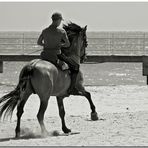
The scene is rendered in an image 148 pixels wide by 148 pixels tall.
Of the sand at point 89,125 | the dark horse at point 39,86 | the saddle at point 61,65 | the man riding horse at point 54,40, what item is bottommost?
the sand at point 89,125

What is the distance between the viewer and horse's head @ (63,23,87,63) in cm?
1153

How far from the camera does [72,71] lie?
11070mm

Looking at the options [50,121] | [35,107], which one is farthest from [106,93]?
[50,121]

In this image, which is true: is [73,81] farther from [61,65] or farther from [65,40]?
[65,40]

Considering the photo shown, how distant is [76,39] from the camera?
38.2 feet

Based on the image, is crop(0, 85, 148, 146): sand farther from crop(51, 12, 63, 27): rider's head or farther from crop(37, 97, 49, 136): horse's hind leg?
crop(51, 12, 63, 27): rider's head

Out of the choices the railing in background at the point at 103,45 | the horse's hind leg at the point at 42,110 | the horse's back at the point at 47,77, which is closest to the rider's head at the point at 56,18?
the horse's back at the point at 47,77

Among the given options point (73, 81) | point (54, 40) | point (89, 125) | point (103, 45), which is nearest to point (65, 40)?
point (54, 40)

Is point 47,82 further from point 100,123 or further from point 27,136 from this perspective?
point 100,123

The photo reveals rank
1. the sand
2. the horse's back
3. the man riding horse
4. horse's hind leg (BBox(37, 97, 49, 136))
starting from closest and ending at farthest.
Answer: the sand
the horse's back
horse's hind leg (BBox(37, 97, 49, 136))
the man riding horse

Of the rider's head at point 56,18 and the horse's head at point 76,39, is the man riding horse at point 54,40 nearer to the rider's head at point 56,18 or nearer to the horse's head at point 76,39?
the rider's head at point 56,18

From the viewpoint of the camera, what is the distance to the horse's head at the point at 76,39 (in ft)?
37.8

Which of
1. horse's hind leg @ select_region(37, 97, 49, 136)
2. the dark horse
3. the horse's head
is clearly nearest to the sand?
horse's hind leg @ select_region(37, 97, 49, 136)

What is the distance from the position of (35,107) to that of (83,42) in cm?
406
